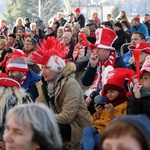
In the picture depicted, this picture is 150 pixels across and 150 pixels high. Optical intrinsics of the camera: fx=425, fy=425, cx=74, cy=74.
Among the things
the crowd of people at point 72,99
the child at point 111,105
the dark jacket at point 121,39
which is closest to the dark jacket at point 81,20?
the dark jacket at point 121,39

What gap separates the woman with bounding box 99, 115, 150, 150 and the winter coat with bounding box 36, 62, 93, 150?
8.81 ft

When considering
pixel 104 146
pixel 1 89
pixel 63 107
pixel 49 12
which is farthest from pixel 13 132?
pixel 49 12

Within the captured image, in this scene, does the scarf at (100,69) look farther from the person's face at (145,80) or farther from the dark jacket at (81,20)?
the dark jacket at (81,20)

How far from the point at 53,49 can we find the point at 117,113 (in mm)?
1376

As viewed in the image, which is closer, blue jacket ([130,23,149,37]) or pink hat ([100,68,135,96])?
pink hat ([100,68,135,96])

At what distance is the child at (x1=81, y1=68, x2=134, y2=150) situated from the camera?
183 inches

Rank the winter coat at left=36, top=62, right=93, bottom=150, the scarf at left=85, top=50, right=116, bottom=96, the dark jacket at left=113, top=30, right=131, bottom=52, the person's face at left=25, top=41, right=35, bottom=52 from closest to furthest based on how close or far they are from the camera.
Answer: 1. the winter coat at left=36, top=62, right=93, bottom=150
2. the scarf at left=85, top=50, right=116, bottom=96
3. the person's face at left=25, top=41, right=35, bottom=52
4. the dark jacket at left=113, top=30, right=131, bottom=52

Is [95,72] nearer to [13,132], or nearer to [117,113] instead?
[117,113]

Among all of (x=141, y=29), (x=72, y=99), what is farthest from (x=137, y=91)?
(x=141, y=29)

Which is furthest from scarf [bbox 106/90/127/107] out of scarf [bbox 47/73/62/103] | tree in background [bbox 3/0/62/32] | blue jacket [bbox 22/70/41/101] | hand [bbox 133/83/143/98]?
tree in background [bbox 3/0/62/32]

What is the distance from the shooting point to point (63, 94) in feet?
17.1

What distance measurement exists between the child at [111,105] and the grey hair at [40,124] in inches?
76.4

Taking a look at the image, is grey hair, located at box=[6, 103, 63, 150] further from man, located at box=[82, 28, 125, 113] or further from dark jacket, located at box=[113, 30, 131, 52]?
dark jacket, located at box=[113, 30, 131, 52]

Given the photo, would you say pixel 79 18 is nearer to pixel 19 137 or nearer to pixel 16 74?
pixel 16 74
